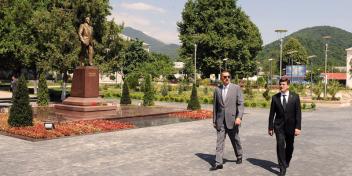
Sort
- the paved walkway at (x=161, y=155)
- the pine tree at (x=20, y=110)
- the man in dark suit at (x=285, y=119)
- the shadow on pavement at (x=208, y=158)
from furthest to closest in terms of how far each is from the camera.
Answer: the pine tree at (x=20, y=110) < the shadow on pavement at (x=208, y=158) < the paved walkway at (x=161, y=155) < the man in dark suit at (x=285, y=119)

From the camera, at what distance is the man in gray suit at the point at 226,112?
899 cm

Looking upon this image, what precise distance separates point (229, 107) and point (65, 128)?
309 inches

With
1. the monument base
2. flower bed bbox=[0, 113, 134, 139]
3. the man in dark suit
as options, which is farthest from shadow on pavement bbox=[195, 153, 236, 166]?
the monument base

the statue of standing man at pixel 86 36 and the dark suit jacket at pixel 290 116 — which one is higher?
the statue of standing man at pixel 86 36

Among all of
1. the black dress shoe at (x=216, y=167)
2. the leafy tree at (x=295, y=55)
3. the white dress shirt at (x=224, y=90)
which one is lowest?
the black dress shoe at (x=216, y=167)

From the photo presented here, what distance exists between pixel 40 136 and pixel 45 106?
1293cm

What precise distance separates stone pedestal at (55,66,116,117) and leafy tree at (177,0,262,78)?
36.1 metres

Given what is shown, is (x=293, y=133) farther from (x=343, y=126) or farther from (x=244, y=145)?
(x=343, y=126)

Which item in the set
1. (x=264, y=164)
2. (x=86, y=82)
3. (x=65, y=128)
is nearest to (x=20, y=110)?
(x=65, y=128)

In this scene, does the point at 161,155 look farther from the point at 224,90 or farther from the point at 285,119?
the point at 285,119

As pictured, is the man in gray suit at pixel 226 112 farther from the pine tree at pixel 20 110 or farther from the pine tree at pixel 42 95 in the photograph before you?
the pine tree at pixel 42 95

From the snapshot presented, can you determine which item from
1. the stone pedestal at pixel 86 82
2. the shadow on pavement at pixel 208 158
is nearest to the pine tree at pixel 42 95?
the stone pedestal at pixel 86 82

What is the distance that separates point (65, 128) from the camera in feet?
48.4

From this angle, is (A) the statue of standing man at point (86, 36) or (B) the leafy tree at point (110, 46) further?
(B) the leafy tree at point (110, 46)
